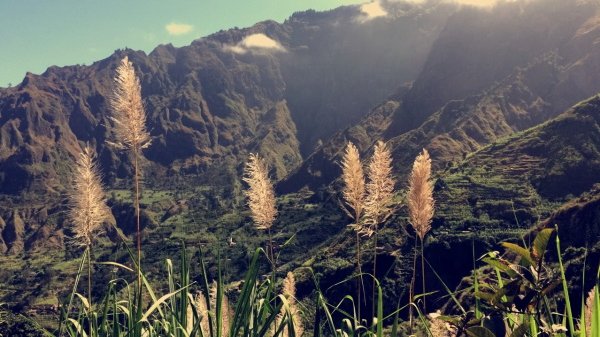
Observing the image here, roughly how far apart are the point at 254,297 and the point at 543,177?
516ft

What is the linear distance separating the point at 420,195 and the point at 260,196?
351 centimetres

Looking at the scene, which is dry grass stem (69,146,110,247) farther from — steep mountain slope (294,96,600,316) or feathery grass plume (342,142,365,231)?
steep mountain slope (294,96,600,316)

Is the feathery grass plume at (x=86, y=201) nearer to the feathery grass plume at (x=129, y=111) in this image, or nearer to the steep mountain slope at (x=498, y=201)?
the feathery grass plume at (x=129, y=111)

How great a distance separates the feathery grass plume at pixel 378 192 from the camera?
9.05 meters

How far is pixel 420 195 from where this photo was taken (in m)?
9.85

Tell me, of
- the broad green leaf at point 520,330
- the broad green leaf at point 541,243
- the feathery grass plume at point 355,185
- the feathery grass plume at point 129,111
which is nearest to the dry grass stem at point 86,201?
the feathery grass plume at point 129,111

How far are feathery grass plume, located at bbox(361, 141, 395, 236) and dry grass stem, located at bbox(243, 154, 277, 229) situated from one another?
187 cm

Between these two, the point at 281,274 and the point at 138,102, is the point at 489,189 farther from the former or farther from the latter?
the point at 138,102

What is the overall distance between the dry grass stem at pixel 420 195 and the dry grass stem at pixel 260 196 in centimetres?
307

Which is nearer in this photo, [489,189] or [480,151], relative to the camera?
[489,189]

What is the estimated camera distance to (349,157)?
357 inches

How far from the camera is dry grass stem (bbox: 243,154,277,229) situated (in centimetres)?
798

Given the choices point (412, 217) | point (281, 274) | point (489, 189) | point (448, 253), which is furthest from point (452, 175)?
point (412, 217)

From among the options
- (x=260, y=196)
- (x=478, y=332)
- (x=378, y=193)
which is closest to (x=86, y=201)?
(x=260, y=196)
